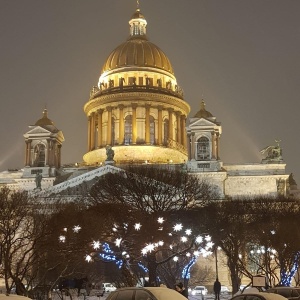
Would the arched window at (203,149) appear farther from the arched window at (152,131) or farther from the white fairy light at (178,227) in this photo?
the white fairy light at (178,227)

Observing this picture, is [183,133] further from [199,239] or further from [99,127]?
[199,239]

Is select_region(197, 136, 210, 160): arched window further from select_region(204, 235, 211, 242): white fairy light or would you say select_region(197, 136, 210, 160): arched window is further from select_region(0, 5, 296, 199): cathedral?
select_region(204, 235, 211, 242): white fairy light

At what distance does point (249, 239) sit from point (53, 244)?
710 inches

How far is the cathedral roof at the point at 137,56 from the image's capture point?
10400 centimetres

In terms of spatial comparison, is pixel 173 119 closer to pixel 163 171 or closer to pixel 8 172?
pixel 8 172

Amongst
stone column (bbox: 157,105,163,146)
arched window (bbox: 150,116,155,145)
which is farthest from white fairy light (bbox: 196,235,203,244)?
arched window (bbox: 150,116,155,145)

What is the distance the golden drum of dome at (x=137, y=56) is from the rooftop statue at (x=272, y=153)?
83.3 feet

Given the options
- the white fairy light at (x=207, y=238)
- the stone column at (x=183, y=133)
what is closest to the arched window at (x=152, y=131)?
the stone column at (x=183, y=133)

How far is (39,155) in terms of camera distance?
89.2 meters

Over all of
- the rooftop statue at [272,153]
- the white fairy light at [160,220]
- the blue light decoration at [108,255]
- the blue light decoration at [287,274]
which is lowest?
the blue light decoration at [287,274]

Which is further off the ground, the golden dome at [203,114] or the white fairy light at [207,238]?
the golden dome at [203,114]

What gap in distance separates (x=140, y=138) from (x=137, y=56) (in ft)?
48.0

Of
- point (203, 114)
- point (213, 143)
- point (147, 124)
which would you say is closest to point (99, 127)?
point (147, 124)

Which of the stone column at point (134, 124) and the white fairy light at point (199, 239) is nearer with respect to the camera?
the white fairy light at point (199, 239)
